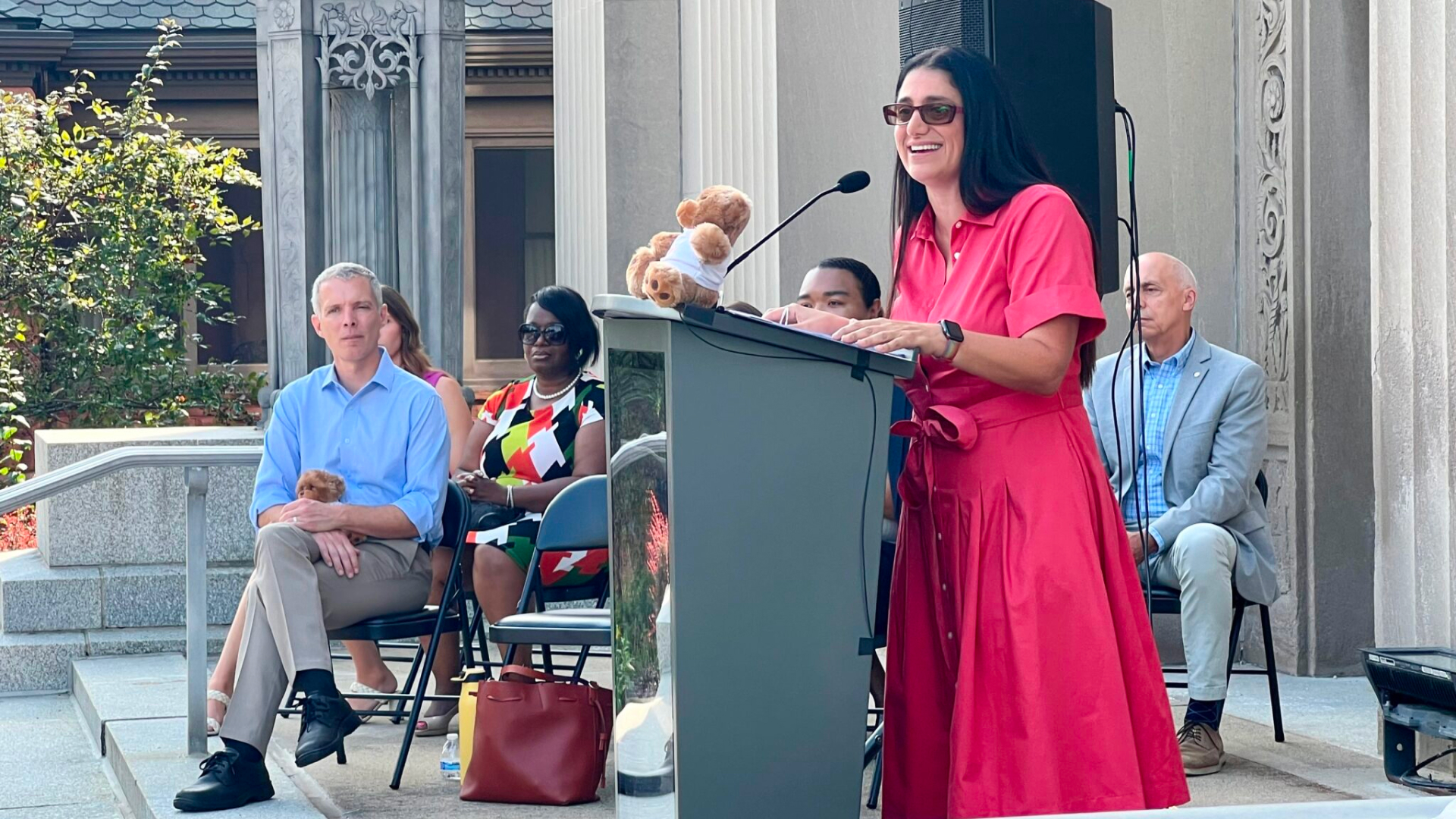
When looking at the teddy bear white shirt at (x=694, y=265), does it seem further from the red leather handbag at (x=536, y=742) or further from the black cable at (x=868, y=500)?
the red leather handbag at (x=536, y=742)

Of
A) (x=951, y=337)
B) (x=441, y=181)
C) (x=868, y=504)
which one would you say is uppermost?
(x=441, y=181)

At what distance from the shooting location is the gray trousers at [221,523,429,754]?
179 inches

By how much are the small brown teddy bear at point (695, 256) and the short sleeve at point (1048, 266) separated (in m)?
0.47

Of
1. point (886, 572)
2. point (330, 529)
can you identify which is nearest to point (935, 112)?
point (886, 572)

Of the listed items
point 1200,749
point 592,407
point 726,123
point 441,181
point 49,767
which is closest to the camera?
point 1200,749

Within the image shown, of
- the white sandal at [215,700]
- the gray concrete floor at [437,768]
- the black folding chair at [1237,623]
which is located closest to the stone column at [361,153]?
the gray concrete floor at [437,768]

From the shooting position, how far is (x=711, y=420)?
8.54 ft

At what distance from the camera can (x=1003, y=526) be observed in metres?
2.79

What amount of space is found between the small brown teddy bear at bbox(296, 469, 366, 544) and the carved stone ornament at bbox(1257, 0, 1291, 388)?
3.70 metres

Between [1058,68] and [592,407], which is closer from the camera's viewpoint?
[1058,68]

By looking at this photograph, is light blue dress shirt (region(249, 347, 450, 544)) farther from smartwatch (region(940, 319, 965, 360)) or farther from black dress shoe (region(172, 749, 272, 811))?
smartwatch (region(940, 319, 965, 360))

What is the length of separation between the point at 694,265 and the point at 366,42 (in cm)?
653

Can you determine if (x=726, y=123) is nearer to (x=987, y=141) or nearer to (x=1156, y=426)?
(x=1156, y=426)

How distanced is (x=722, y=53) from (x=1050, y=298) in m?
5.92
